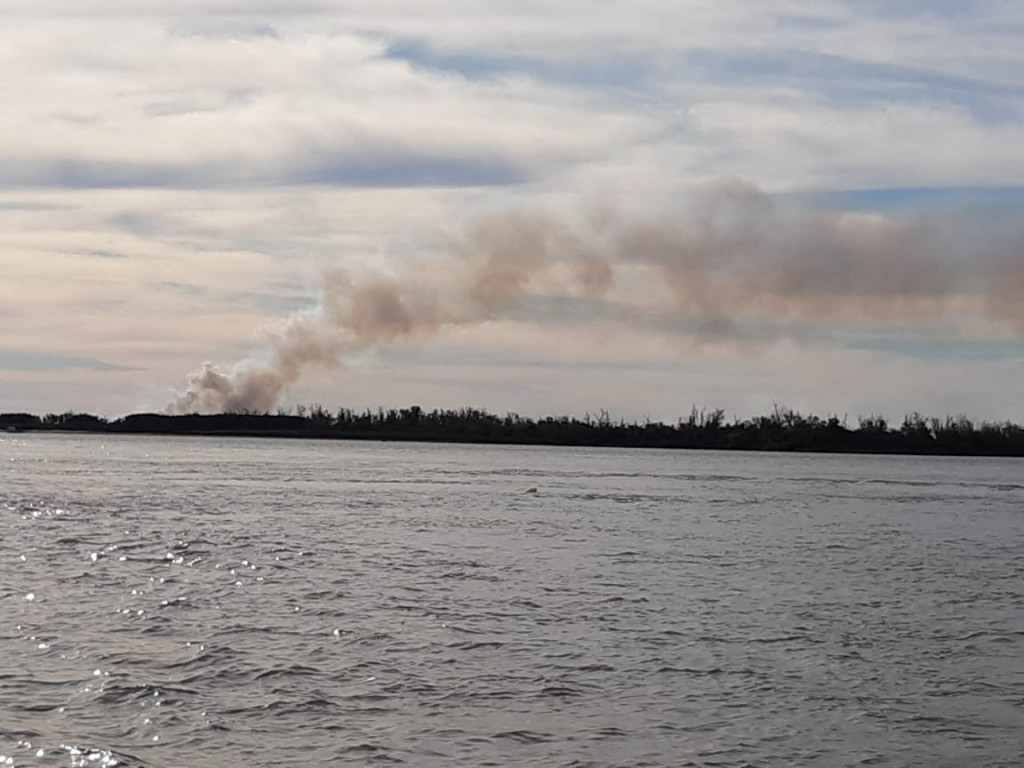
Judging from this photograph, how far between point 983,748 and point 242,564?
19.0 metres

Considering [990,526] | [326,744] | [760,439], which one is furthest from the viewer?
[760,439]

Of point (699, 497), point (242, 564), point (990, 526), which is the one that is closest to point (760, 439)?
point (699, 497)

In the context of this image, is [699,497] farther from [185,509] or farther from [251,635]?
[251,635]

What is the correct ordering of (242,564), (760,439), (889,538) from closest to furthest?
(242,564) < (889,538) < (760,439)

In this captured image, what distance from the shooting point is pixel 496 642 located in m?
21.4

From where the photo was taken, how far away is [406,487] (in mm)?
68750

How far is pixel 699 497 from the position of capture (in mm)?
67188

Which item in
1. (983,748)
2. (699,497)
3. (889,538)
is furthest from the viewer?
(699,497)

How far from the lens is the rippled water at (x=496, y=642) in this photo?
607 inches

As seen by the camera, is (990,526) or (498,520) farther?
(990,526)

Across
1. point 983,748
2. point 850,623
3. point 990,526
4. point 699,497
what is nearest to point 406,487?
point 699,497

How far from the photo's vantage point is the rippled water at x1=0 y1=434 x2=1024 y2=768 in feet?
50.6

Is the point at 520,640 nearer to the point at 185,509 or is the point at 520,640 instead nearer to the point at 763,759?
the point at 763,759

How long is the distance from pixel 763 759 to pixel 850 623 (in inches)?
407
